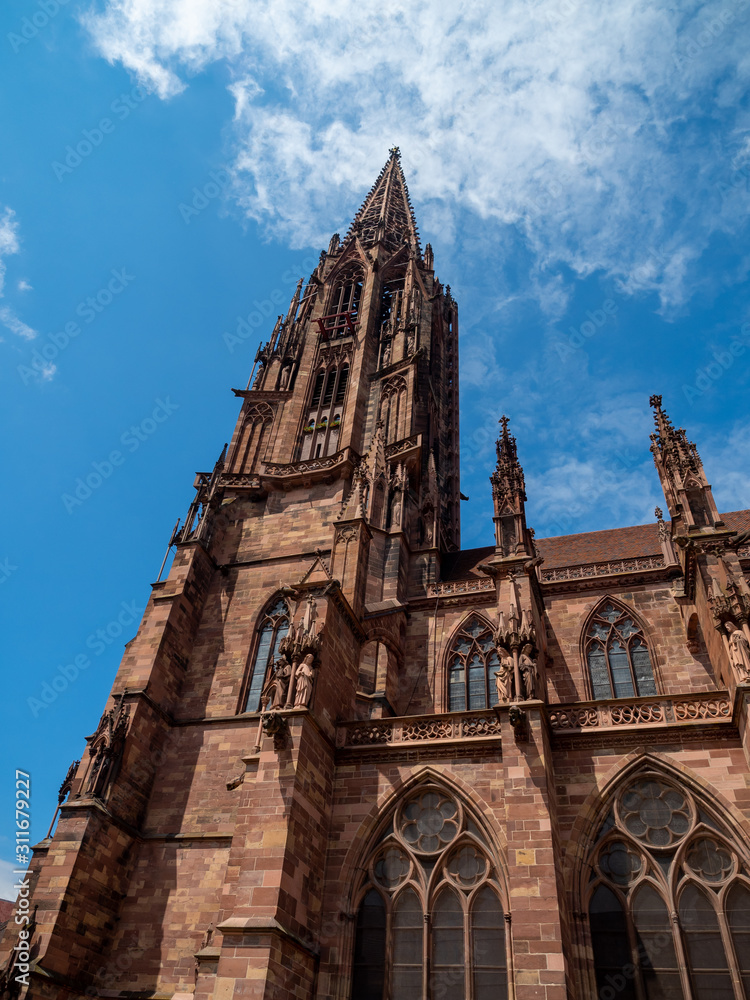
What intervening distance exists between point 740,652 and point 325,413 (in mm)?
17266

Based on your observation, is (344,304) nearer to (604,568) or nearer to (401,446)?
(401,446)

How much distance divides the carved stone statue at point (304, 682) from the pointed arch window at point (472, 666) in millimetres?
5023

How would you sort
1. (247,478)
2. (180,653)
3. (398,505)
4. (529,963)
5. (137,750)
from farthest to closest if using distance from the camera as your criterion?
(247,478) → (398,505) → (180,653) → (137,750) → (529,963)

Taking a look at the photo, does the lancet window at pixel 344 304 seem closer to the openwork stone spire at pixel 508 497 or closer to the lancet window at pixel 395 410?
the lancet window at pixel 395 410

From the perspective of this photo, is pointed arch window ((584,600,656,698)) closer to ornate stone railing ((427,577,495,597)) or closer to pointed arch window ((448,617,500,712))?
pointed arch window ((448,617,500,712))

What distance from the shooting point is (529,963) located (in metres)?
9.16

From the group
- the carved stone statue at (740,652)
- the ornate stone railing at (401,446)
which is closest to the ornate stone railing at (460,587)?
the ornate stone railing at (401,446)

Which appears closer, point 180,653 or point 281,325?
point 180,653

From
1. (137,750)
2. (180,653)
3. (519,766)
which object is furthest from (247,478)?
(519,766)

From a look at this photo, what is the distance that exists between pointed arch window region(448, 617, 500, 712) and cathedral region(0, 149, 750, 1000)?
7 centimetres

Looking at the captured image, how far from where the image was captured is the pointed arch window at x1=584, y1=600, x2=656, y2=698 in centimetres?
1533

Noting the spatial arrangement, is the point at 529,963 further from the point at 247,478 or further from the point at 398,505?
A: the point at 247,478

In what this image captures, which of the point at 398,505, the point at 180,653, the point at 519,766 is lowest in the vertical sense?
the point at 519,766

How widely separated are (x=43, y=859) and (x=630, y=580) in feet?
46.1
